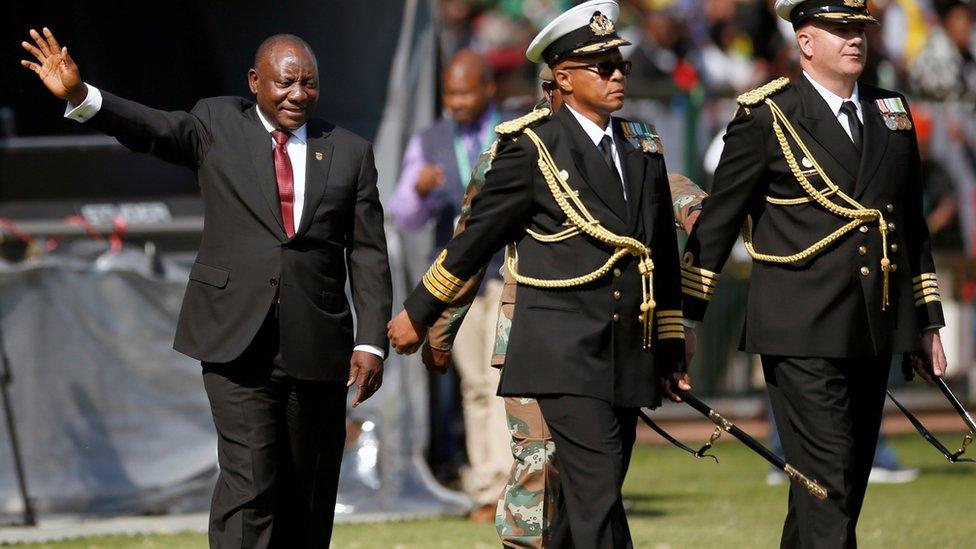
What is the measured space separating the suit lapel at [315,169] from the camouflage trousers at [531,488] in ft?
3.11

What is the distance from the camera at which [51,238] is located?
377 inches

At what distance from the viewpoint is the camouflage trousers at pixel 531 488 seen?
6.32 meters

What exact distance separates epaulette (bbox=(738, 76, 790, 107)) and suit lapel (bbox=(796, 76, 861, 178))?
4.2 inches

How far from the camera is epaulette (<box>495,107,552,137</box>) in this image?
586 cm

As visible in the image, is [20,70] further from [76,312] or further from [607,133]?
[607,133]

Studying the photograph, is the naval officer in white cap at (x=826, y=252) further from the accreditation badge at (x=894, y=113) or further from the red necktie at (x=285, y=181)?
the red necktie at (x=285, y=181)

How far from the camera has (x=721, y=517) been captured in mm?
9477

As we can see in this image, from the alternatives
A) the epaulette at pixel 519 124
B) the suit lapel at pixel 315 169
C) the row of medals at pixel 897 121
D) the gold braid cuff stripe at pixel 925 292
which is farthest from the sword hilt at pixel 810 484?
the suit lapel at pixel 315 169

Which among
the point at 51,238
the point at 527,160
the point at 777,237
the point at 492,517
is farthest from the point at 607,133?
the point at 51,238

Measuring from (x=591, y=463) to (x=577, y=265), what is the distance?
24.7 inches

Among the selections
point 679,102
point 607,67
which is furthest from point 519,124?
point 679,102

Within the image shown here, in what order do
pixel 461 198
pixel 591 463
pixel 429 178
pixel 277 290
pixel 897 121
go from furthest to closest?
pixel 461 198, pixel 429 178, pixel 897 121, pixel 277 290, pixel 591 463

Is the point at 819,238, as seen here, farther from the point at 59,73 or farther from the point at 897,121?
the point at 59,73

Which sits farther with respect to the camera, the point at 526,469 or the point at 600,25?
the point at 526,469
